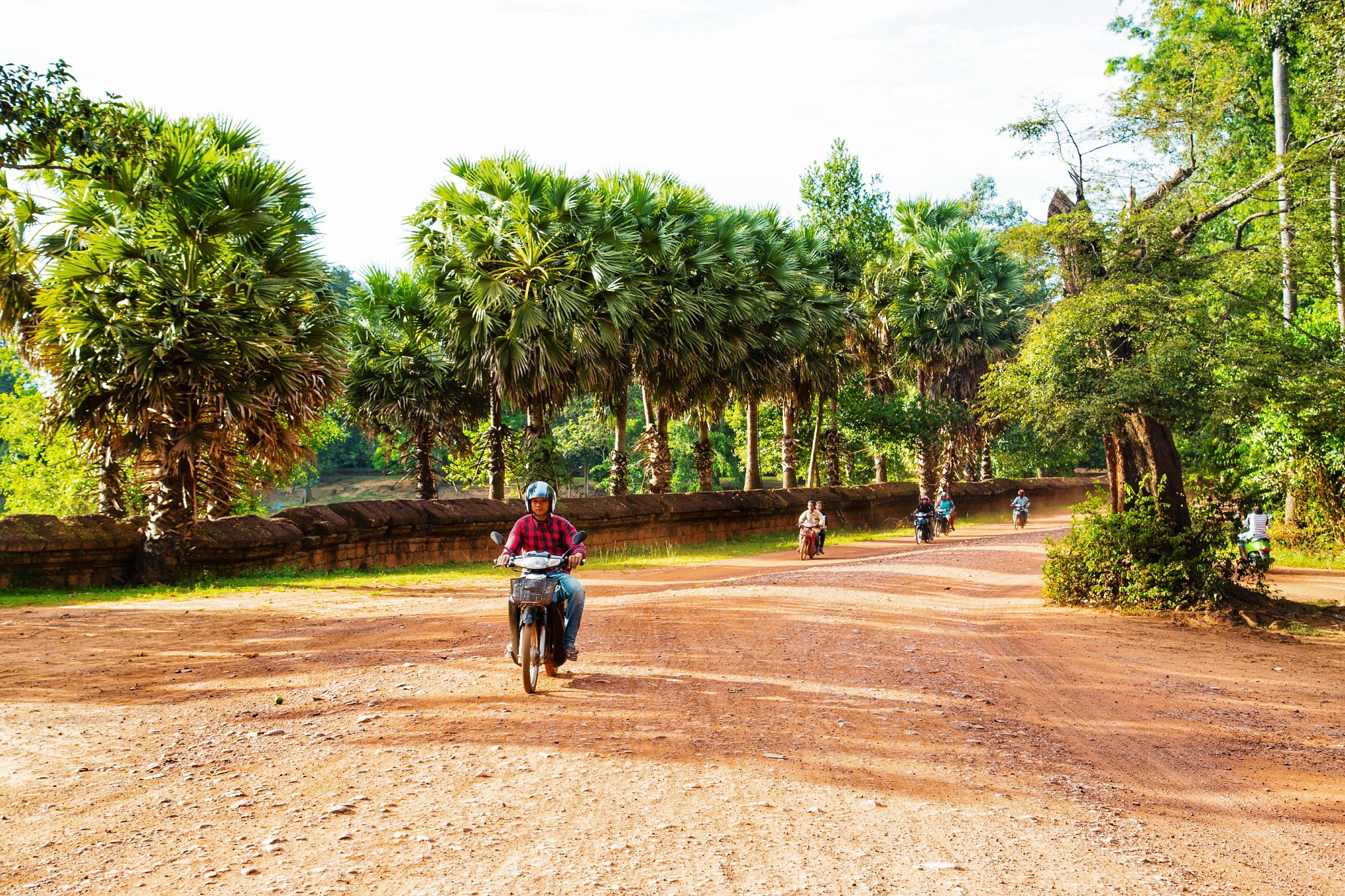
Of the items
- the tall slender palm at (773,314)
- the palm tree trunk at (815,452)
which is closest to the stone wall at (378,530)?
the palm tree trunk at (815,452)

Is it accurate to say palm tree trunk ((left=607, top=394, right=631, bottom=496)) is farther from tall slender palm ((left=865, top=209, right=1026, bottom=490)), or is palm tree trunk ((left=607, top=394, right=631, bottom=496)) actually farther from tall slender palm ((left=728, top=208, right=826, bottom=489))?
tall slender palm ((left=865, top=209, right=1026, bottom=490))

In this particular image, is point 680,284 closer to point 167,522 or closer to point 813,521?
point 813,521

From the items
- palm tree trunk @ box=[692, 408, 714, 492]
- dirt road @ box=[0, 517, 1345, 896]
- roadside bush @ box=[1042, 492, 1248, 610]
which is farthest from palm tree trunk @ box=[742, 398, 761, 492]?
dirt road @ box=[0, 517, 1345, 896]

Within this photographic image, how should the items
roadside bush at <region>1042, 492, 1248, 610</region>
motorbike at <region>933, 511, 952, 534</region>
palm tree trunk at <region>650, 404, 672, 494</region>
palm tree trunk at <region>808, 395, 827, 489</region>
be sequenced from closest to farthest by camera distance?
1. roadside bush at <region>1042, 492, 1248, 610</region>
2. palm tree trunk at <region>650, 404, 672, 494</region>
3. motorbike at <region>933, 511, 952, 534</region>
4. palm tree trunk at <region>808, 395, 827, 489</region>

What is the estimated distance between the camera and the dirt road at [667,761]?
3.86 metres

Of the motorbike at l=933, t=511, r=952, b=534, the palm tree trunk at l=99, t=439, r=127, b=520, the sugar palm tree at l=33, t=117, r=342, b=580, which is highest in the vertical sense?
the sugar palm tree at l=33, t=117, r=342, b=580

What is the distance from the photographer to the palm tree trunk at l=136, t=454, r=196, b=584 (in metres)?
13.8

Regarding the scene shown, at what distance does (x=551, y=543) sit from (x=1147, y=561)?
8350mm

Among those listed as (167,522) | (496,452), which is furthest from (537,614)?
(496,452)

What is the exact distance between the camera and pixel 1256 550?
12.4m

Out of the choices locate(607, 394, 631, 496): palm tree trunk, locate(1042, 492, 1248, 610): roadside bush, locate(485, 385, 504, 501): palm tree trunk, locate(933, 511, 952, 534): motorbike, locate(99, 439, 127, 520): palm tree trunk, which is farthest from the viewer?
locate(933, 511, 952, 534): motorbike

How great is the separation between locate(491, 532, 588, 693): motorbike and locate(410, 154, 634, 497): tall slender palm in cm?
1377

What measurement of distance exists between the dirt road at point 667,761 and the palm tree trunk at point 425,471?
14125 mm

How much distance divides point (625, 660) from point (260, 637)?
393cm
